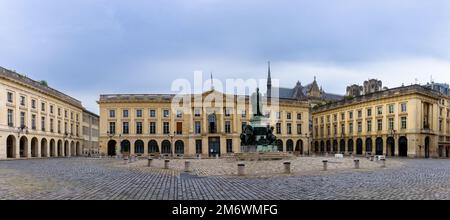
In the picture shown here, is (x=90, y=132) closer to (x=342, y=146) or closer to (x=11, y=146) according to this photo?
(x=11, y=146)

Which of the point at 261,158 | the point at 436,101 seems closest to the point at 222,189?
the point at 261,158

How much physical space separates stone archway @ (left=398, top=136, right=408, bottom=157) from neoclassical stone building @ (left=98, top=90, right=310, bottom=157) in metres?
26.5

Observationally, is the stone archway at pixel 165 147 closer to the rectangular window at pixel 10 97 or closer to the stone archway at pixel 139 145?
the stone archway at pixel 139 145

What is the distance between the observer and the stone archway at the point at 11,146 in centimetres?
4325

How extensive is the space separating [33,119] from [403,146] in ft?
182

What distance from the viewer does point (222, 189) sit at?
12.5 meters

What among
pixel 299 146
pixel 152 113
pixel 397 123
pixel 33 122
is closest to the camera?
pixel 33 122

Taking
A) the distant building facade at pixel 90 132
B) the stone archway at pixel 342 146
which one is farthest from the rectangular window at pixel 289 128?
the distant building facade at pixel 90 132

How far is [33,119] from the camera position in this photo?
159ft

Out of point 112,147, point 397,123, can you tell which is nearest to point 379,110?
point 397,123

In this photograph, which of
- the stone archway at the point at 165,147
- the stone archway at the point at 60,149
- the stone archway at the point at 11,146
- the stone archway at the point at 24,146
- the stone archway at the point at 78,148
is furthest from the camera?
the stone archway at the point at 78,148

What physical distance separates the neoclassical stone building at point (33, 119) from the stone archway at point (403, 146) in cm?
5422

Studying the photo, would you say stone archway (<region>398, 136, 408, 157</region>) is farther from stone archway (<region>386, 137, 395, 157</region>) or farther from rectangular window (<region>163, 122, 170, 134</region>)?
rectangular window (<region>163, 122, 170, 134</region>)
